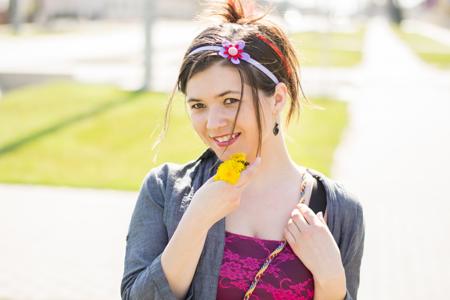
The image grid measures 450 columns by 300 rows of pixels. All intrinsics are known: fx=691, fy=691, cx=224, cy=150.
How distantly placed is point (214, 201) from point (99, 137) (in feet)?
29.5

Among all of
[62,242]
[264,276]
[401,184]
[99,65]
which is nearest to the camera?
[264,276]

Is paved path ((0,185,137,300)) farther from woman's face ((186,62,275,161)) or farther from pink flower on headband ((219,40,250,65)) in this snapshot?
pink flower on headband ((219,40,250,65))

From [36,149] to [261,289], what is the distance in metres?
8.33

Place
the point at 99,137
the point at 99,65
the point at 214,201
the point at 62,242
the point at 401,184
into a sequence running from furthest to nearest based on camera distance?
the point at 99,65 → the point at 99,137 → the point at 401,184 → the point at 62,242 → the point at 214,201

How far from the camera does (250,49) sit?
202 centimetres

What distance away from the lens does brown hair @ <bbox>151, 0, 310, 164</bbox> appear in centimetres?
198

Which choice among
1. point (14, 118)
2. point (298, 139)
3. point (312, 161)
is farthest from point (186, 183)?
point (14, 118)

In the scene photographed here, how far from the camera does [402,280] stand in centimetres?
532

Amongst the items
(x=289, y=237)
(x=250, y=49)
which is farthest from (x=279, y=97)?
(x=289, y=237)

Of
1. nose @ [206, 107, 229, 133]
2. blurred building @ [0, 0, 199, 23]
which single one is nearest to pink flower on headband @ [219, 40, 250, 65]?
nose @ [206, 107, 229, 133]

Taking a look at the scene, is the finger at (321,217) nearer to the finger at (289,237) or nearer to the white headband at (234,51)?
the finger at (289,237)

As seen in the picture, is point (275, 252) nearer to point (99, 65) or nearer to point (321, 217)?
point (321, 217)

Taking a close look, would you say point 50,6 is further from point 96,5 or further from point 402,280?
point 402,280

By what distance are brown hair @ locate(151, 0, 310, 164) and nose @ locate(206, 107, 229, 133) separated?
0.11ft
